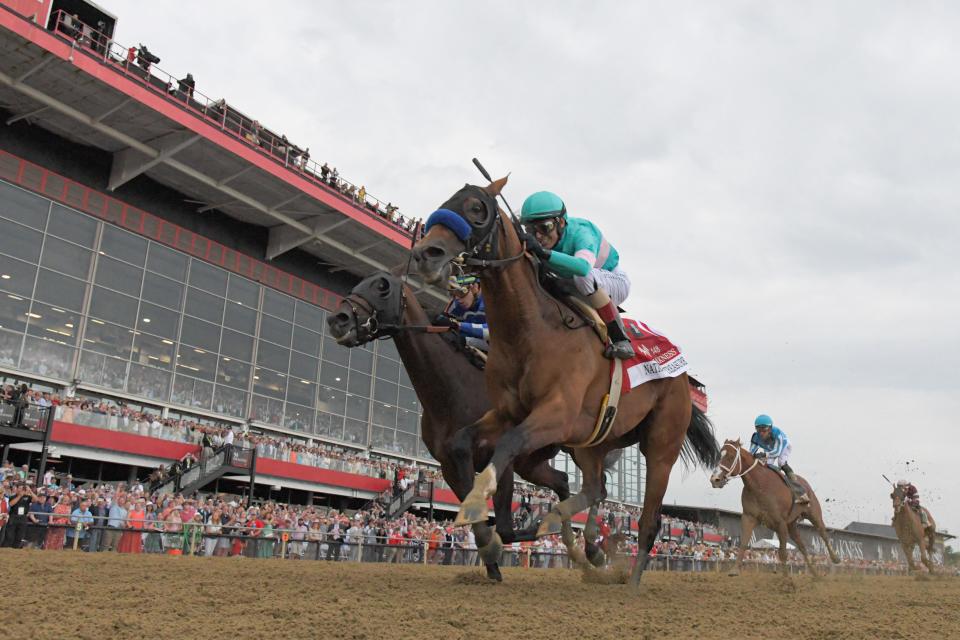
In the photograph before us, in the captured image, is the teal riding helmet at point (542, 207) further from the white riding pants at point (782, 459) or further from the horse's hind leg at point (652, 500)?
the white riding pants at point (782, 459)

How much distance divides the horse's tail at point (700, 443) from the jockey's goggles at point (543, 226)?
3.56 m

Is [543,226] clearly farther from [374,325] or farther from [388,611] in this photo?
[388,611]

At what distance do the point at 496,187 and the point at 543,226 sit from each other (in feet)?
1.93

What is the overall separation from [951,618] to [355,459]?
28.4 meters

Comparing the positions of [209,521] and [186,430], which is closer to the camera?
[209,521]

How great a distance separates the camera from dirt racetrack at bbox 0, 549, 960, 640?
3.04 metres

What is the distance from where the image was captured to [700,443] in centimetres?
834

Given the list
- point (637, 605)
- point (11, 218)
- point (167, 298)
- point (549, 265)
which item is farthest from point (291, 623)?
point (167, 298)

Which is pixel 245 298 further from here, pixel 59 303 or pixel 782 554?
pixel 782 554

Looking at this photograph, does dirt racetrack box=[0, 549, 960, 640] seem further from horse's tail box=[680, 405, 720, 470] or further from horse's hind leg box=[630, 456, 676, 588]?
horse's tail box=[680, 405, 720, 470]

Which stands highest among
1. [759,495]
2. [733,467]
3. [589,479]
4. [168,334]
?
[168,334]

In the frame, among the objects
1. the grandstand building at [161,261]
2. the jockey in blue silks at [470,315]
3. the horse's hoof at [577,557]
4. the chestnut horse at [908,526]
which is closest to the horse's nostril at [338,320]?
the jockey in blue silks at [470,315]

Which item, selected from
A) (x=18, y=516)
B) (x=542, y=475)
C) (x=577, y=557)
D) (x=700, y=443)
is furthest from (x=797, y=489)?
(x=18, y=516)

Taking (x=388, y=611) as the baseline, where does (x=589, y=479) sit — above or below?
above
